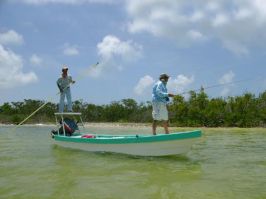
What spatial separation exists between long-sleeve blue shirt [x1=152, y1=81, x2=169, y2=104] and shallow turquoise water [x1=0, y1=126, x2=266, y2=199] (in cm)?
175

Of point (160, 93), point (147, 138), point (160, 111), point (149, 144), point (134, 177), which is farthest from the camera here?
point (160, 111)

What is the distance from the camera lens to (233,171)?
9203mm

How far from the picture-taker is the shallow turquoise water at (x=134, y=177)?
23.0 ft

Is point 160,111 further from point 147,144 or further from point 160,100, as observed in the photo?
point 147,144

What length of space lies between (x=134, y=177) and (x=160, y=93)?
3.88 m

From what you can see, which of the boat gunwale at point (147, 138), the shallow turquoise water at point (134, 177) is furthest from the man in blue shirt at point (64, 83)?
the shallow turquoise water at point (134, 177)

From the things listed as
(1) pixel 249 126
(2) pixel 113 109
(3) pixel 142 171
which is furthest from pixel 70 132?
(2) pixel 113 109

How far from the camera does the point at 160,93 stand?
11.9 meters

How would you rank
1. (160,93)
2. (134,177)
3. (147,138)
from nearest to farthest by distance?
(134,177) → (147,138) → (160,93)

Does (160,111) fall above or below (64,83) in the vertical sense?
below

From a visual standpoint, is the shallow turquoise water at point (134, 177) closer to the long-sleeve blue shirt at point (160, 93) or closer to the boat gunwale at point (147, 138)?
the boat gunwale at point (147, 138)

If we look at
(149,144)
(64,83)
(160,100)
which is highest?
(64,83)

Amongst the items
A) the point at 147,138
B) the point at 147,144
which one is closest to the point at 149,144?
the point at 147,144

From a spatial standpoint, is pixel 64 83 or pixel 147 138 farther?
pixel 64 83
